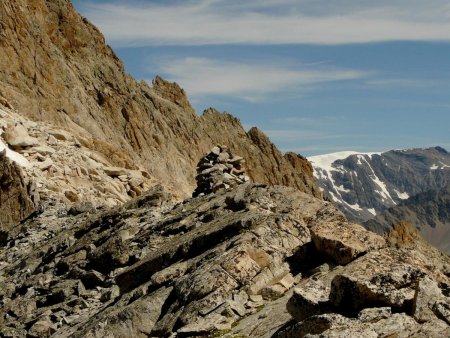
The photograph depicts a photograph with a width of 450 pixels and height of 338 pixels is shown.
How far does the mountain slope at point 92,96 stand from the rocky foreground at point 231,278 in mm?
48857

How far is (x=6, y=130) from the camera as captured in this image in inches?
2360

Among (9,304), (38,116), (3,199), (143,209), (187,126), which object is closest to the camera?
(9,304)

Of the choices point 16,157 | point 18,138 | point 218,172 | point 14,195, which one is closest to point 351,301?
point 218,172

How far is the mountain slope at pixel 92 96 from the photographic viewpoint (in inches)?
3676

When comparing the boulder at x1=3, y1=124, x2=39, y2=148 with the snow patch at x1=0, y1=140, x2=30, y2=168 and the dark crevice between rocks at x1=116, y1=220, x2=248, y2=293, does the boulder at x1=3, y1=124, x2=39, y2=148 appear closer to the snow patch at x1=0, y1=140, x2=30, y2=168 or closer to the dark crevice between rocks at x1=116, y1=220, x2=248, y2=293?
the snow patch at x1=0, y1=140, x2=30, y2=168

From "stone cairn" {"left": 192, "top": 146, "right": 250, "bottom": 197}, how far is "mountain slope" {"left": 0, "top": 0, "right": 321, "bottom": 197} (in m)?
39.1

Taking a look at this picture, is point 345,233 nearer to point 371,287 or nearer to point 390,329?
point 371,287

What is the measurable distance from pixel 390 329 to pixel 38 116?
258ft

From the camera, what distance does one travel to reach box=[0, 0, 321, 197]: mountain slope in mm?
93375

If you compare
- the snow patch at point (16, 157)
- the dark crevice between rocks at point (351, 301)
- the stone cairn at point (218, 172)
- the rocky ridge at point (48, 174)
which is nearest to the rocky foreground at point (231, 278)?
the dark crevice between rocks at point (351, 301)

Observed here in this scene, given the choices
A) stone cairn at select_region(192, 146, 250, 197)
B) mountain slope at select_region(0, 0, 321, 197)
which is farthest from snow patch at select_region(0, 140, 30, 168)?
stone cairn at select_region(192, 146, 250, 197)

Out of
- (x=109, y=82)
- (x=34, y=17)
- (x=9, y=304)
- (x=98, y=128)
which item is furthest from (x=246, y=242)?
(x=109, y=82)

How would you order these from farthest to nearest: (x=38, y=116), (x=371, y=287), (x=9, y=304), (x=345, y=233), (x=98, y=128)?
(x=98, y=128), (x=38, y=116), (x=9, y=304), (x=345, y=233), (x=371, y=287)

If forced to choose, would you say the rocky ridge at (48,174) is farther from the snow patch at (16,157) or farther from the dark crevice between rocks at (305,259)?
the dark crevice between rocks at (305,259)
